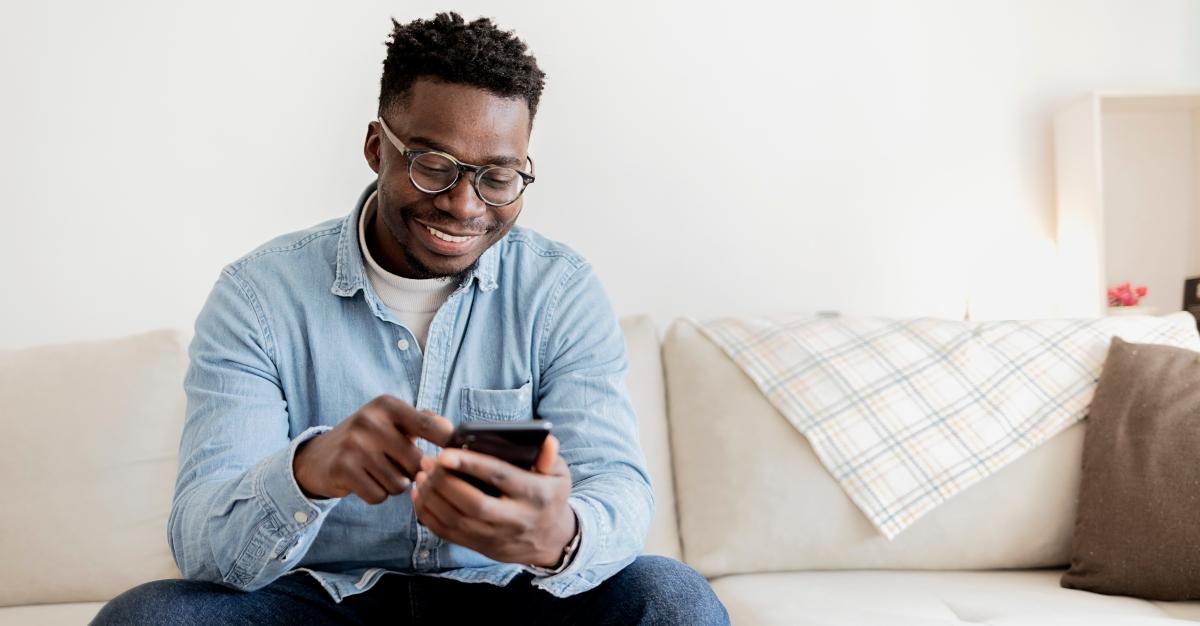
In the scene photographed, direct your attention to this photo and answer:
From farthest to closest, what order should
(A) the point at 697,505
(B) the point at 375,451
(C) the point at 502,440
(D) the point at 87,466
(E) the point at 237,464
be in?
(A) the point at 697,505 → (D) the point at 87,466 → (E) the point at 237,464 → (B) the point at 375,451 → (C) the point at 502,440

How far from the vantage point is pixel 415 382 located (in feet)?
4.86

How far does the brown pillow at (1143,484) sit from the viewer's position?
173 cm

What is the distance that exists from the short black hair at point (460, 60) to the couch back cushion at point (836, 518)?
31.3 inches

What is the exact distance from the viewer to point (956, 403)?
1.99m

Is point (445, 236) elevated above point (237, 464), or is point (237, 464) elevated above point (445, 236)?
point (445, 236)

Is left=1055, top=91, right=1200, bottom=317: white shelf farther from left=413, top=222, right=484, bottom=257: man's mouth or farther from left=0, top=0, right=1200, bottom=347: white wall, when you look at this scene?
left=413, top=222, right=484, bottom=257: man's mouth

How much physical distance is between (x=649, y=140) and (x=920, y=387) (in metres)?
0.82

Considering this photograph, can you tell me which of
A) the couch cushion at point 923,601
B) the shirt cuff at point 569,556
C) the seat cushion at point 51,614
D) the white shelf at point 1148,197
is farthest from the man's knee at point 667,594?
the white shelf at point 1148,197

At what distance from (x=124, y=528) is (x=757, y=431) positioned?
107 centimetres

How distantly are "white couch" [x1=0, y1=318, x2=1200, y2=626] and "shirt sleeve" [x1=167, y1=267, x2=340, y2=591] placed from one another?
0.54 metres

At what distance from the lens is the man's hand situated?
96cm

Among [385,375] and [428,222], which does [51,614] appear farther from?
[428,222]

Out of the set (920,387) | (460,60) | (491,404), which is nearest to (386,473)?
(491,404)

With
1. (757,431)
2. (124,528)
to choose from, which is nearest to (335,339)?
(124,528)
